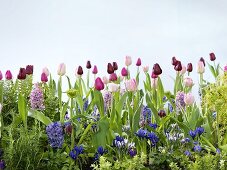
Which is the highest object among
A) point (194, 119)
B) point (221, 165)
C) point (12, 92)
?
point (12, 92)

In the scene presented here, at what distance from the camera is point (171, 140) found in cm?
623

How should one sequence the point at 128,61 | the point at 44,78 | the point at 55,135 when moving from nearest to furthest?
1. the point at 55,135
2. the point at 44,78
3. the point at 128,61

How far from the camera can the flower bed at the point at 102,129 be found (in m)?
5.47

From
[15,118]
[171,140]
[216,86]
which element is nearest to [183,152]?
[171,140]

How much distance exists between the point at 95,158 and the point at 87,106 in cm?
180

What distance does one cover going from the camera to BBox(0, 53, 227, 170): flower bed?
547 cm

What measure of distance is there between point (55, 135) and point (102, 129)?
0.67m

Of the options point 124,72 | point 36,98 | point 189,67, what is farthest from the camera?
point 189,67

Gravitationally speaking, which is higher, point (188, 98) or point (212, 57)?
point (212, 57)

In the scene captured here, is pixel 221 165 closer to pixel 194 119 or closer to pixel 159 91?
pixel 194 119

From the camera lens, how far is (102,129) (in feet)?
20.0

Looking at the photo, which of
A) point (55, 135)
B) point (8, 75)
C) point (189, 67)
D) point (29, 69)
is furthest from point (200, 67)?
point (55, 135)

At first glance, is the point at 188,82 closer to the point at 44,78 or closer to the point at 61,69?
the point at 61,69

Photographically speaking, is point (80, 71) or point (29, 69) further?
point (80, 71)
